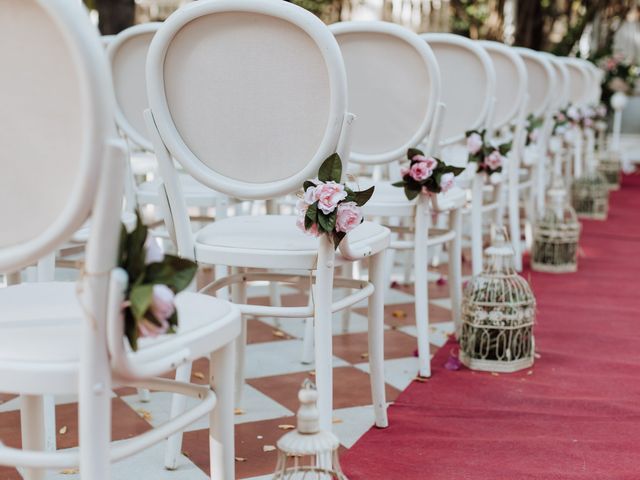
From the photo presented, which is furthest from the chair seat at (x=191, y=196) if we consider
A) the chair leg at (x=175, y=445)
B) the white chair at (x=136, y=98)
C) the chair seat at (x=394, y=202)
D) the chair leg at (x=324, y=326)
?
the chair leg at (x=324, y=326)

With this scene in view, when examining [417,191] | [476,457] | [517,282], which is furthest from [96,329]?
[517,282]

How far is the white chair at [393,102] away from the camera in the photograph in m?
2.46

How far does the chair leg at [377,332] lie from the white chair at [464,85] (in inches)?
44.7

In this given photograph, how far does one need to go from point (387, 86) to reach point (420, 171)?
0.24 m

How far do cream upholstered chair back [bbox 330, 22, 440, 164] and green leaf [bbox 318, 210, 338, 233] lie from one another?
31.8 inches

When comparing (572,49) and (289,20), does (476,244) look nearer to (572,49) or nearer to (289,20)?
(289,20)

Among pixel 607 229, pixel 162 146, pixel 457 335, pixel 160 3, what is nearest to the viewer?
pixel 162 146

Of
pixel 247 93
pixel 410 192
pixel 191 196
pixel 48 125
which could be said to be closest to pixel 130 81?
pixel 191 196

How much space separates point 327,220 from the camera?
172 centimetres

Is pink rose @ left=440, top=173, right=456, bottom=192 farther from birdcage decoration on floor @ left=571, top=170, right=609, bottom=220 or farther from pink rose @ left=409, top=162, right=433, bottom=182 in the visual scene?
birdcage decoration on floor @ left=571, top=170, right=609, bottom=220

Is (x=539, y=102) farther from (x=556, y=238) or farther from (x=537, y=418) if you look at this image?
(x=537, y=418)

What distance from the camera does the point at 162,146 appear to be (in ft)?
5.97

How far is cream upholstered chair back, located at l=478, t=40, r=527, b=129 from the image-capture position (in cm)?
388

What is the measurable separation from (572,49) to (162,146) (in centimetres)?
874
